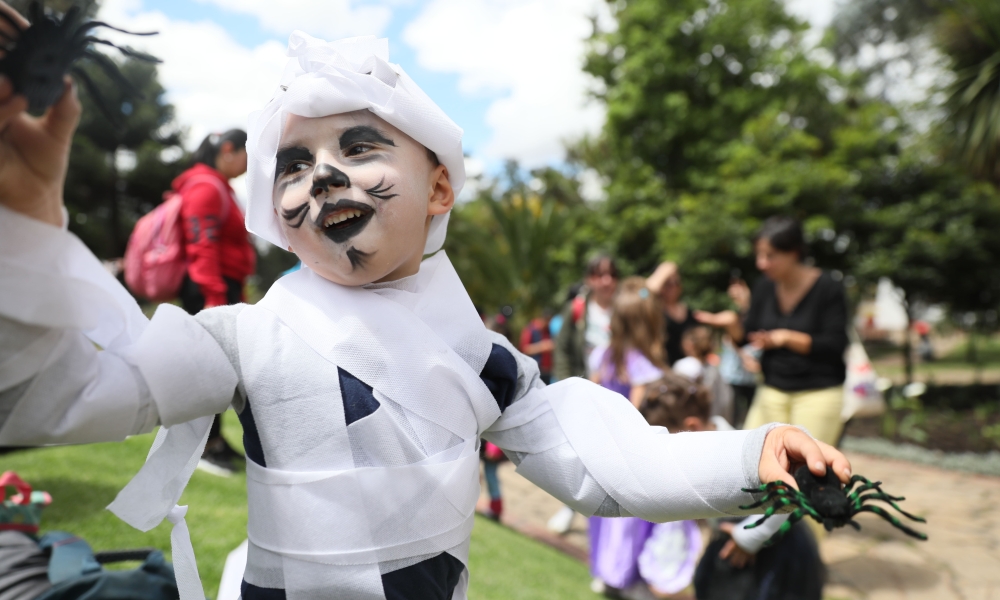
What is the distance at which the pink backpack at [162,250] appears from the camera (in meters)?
3.27

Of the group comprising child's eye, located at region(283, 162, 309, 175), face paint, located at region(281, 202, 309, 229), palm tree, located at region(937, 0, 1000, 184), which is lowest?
face paint, located at region(281, 202, 309, 229)

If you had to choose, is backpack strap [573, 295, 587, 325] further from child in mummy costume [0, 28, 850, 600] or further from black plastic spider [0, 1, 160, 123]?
A: black plastic spider [0, 1, 160, 123]

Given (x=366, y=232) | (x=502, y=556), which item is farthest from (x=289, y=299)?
(x=502, y=556)

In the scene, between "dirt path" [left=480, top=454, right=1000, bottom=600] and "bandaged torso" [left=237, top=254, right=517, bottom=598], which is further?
"dirt path" [left=480, top=454, right=1000, bottom=600]

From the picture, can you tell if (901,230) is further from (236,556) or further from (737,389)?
(236,556)

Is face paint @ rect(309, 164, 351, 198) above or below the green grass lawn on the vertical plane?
above

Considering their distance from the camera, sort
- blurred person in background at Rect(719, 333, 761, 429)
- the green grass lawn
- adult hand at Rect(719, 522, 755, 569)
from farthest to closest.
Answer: blurred person in background at Rect(719, 333, 761, 429), the green grass lawn, adult hand at Rect(719, 522, 755, 569)

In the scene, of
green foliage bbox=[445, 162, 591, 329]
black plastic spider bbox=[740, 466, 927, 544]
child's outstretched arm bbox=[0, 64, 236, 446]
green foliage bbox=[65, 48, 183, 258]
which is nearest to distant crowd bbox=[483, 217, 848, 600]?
black plastic spider bbox=[740, 466, 927, 544]

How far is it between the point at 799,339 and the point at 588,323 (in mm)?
1467

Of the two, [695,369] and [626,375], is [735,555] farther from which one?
[695,369]

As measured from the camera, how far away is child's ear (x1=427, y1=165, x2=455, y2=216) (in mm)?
1490

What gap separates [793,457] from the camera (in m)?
1.28

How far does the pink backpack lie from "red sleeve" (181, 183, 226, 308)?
0.13 feet

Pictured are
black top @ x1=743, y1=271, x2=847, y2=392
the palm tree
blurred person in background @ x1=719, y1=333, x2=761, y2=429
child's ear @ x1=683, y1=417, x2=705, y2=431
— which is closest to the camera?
child's ear @ x1=683, y1=417, x2=705, y2=431
